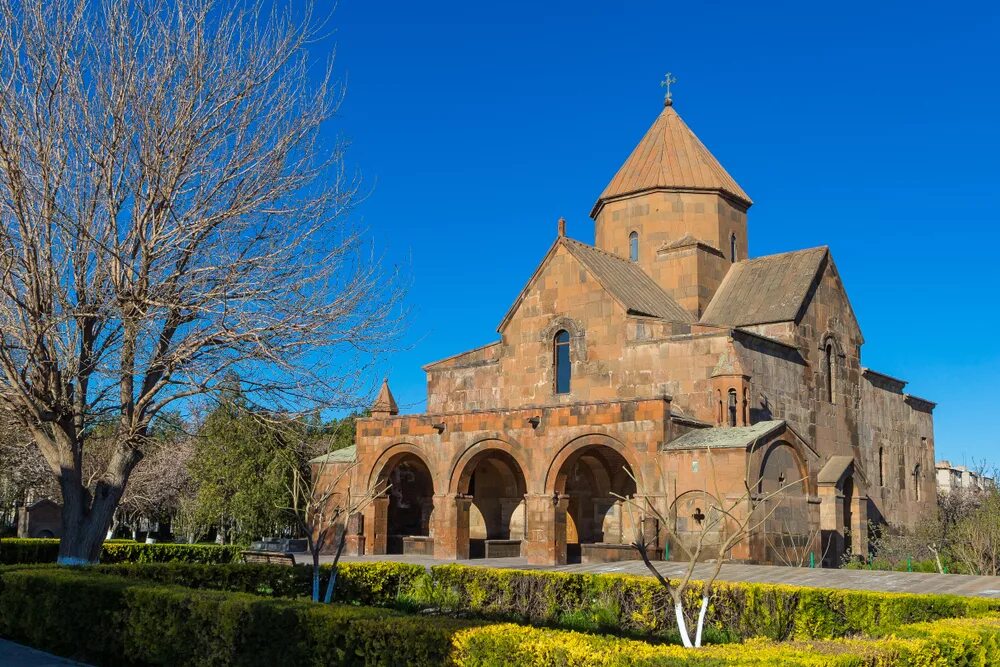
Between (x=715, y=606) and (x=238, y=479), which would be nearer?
(x=715, y=606)

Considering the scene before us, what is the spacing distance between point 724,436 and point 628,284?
713cm

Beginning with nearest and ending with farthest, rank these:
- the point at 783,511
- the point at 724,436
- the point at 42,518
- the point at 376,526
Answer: the point at 724,436 < the point at 783,511 < the point at 376,526 < the point at 42,518

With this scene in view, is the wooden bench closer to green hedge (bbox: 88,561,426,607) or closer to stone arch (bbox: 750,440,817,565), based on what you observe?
green hedge (bbox: 88,561,426,607)

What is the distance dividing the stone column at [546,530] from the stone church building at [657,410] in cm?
5

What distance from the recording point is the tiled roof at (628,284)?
23.9 meters

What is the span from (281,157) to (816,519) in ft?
45.6

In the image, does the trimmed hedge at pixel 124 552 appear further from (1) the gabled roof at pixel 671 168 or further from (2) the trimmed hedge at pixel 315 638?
(1) the gabled roof at pixel 671 168

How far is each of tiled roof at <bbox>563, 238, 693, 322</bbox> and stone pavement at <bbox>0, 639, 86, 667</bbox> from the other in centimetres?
1629

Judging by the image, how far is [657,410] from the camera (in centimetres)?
1919

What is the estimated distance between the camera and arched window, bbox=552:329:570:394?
2441cm

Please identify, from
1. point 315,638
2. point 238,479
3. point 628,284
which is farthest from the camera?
point 238,479

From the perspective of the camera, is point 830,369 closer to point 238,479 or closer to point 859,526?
point 859,526

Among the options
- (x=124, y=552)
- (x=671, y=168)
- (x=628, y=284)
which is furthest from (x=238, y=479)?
(x=671, y=168)

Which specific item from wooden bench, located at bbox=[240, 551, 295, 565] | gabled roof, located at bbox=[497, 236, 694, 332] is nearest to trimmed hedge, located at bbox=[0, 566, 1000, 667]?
wooden bench, located at bbox=[240, 551, 295, 565]
